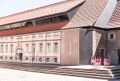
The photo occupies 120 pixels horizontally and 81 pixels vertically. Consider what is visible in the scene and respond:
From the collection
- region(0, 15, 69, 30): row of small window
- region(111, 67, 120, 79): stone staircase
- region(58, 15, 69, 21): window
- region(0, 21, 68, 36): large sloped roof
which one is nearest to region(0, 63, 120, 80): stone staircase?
region(111, 67, 120, 79): stone staircase

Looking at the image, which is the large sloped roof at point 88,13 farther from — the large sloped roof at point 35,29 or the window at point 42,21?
the window at point 42,21

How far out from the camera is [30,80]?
22.4 m

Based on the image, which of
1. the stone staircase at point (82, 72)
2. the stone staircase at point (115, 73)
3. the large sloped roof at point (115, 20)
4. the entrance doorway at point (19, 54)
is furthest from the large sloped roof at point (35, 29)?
the stone staircase at point (115, 73)

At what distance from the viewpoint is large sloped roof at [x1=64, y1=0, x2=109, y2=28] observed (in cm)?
3471

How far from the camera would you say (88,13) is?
3656 centimetres

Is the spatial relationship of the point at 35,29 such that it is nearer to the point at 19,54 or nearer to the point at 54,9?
the point at 54,9

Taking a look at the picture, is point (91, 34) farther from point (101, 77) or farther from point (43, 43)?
point (101, 77)

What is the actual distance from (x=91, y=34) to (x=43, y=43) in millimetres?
8731

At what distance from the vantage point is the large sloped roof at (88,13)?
3471 cm

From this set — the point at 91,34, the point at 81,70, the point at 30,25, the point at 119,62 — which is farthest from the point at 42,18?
the point at 81,70

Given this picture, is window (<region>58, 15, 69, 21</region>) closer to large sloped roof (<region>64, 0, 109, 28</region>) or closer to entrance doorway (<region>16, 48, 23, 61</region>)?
large sloped roof (<region>64, 0, 109, 28</region>)

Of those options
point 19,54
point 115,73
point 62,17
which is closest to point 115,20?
point 62,17

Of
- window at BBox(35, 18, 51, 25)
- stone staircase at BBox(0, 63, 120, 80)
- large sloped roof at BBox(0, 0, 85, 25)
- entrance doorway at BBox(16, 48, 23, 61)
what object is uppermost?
large sloped roof at BBox(0, 0, 85, 25)

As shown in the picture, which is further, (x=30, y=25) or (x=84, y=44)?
(x=30, y=25)
